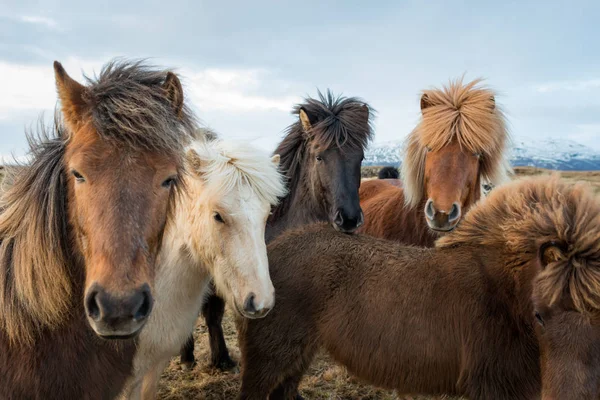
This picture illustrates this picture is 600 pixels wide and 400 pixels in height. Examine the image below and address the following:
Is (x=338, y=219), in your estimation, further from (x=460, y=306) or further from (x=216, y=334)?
(x=216, y=334)

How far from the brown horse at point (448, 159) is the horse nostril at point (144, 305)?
270 cm

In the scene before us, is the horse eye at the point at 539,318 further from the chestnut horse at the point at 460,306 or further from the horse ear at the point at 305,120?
the horse ear at the point at 305,120

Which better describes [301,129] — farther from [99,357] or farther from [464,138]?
[99,357]

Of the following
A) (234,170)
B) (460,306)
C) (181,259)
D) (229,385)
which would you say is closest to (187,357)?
(229,385)

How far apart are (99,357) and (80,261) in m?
0.53

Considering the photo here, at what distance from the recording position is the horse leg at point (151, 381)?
3.40 metres

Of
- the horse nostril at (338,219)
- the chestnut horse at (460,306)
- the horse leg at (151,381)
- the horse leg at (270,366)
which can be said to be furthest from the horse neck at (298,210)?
the horse leg at (151,381)

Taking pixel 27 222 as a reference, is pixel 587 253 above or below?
below

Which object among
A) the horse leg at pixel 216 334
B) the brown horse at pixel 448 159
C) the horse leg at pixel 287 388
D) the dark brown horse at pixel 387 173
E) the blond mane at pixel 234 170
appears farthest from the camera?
the dark brown horse at pixel 387 173

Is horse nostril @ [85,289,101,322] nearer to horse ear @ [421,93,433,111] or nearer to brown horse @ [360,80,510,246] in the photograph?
brown horse @ [360,80,510,246]

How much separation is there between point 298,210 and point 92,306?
299 centimetres

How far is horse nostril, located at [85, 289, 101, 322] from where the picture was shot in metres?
1.69

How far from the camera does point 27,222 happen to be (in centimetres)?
210

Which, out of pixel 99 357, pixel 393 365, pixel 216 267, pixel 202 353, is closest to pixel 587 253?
pixel 393 365
